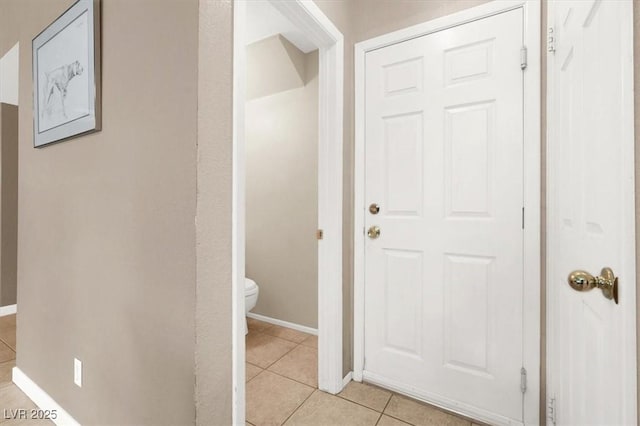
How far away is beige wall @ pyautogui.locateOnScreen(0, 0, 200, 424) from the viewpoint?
93 cm

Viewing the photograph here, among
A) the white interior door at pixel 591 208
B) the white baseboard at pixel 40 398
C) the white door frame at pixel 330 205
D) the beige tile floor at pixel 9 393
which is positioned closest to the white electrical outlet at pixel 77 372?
the white baseboard at pixel 40 398

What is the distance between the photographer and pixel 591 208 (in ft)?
2.71

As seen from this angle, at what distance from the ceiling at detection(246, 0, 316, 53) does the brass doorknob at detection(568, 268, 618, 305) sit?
231 centimetres

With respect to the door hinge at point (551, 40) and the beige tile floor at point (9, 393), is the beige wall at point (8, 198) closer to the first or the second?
the beige tile floor at point (9, 393)

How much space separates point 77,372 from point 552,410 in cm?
209

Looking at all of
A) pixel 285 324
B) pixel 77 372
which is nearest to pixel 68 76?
pixel 77 372

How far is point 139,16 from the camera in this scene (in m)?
1.04

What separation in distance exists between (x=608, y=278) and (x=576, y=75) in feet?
2.26

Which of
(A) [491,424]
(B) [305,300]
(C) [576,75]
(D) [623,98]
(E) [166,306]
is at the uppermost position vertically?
(C) [576,75]

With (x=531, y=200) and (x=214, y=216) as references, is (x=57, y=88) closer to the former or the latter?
(x=214, y=216)

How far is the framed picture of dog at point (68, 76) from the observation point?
1.18 m

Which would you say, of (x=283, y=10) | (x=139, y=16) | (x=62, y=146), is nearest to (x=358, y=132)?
(x=283, y=10)

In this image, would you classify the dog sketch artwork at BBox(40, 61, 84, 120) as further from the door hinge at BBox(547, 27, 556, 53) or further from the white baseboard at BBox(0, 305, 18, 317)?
the white baseboard at BBox(0, 305, 18, 317)

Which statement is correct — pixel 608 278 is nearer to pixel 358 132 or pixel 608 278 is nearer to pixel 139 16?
pixel 358 132
